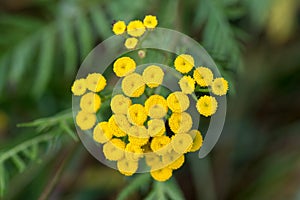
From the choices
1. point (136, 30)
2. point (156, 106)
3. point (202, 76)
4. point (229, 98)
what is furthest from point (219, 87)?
point (229, 98)

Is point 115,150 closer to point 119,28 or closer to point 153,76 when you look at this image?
point 153,76

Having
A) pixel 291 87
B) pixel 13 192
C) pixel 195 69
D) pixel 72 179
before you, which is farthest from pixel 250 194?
pixel 195 69

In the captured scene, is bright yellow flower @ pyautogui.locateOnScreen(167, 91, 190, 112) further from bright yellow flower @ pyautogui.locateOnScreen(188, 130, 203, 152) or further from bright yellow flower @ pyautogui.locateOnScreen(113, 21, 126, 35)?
bright yellow flower @ pyautogui.locateOnScreen(113, 21, 126, 35)

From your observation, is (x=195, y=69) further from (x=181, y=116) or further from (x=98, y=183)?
(x=98, y=183)

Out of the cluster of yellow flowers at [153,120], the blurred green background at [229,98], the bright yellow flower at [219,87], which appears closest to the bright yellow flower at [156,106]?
the cluster of yellow flowers at [153,120]

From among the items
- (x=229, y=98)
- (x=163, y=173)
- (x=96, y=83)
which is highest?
(x=96, y=83)

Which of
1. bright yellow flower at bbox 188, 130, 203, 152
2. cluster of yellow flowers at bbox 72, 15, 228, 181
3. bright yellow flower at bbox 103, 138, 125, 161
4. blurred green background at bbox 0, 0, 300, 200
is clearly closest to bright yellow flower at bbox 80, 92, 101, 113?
cluster of yellow flowers at bbox 72, 15, 228, 181
